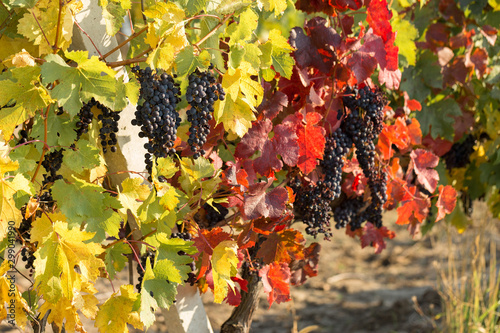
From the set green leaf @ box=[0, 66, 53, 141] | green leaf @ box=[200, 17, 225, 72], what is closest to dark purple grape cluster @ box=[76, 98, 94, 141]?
green leaf @ box=[0, 66, 53, 141]

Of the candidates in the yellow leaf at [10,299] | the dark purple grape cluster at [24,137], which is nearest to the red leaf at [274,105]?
the dark purple grape cluster at [24,137]

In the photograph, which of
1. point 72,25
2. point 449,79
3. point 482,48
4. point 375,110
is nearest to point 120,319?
point 72,25

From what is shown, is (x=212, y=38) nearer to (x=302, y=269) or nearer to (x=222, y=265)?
(x=222, y=265)

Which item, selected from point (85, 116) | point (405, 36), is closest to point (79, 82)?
point (85, 116)

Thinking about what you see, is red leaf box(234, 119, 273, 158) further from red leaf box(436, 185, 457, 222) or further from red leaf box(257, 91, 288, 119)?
red leaf box(436, 185, 457, 222)

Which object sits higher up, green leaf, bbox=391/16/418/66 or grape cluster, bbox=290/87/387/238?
green leaf, bbox=391/16/418/66

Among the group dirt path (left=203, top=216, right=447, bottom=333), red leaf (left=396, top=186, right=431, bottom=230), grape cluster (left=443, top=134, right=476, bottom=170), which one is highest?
grape cluster (left=443, top=134, right=476, bottom=170)

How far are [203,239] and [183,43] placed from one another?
0.55 m

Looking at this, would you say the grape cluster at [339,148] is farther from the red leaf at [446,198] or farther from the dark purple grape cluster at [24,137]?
the dark purple grape cluster at [24,137]

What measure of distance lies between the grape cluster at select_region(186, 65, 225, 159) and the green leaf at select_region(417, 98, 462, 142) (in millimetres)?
1366

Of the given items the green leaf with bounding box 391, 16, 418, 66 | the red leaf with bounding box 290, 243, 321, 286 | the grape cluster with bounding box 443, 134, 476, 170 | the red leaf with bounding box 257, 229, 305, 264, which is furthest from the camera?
the grape cluster with bounding box 443, 134, 476, 170

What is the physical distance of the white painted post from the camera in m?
1.30

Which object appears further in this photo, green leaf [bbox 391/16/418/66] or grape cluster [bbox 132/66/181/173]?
green leaf [bbox 391/16/418/66]

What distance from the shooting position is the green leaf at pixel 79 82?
3.66 ft
